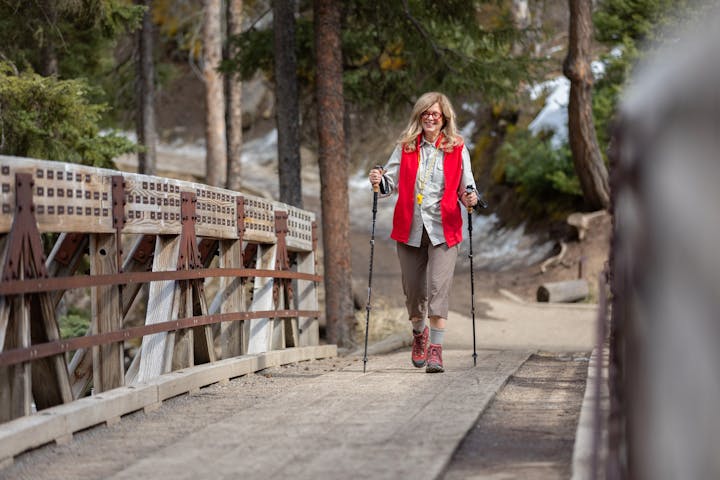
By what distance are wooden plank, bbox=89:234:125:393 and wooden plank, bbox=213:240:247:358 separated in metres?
2.12

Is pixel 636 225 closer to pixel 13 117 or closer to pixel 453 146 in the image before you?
pixel 453 146

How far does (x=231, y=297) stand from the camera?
902 cm

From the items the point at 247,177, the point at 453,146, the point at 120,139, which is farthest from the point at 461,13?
the point at 247,177

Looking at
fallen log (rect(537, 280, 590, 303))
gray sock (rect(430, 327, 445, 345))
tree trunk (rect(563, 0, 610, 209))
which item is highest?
tree trunk (rect(563, 0, 610, 209))

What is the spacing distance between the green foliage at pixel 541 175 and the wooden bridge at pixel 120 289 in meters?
14.8

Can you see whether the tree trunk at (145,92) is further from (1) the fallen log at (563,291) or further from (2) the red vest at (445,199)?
(2) the red vest at (445,199)

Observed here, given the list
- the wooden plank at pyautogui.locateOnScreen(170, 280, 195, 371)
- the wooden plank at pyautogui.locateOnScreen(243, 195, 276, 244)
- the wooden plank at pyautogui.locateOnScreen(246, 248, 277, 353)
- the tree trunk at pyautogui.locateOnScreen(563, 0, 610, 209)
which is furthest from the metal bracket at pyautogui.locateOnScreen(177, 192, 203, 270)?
the tree trunk at pyautogui.locateOnScreen(563, 0, 610, 209)

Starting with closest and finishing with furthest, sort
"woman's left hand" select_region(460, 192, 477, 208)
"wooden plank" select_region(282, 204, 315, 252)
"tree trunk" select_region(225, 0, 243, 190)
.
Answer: "woman's left hand" select_region(460, 192, 477, 208) < "wooden plank" select_region(282, 204, 315, 252) < "tree trunk" select_region(225, 0, 243, 190)

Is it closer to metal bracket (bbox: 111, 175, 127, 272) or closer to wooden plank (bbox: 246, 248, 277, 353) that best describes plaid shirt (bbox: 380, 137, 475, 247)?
wooden plank (bbox: 246, 248, 277, 353)

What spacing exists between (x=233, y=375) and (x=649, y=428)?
600 centimetres

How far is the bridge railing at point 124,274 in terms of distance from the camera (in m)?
5.50

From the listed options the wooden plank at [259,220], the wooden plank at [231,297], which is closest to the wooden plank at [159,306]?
the wooden plank at [231,297]

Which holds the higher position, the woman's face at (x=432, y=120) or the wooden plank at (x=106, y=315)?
the woman's face at (x=432, y=120)

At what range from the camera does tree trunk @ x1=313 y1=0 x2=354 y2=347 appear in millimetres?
14492
